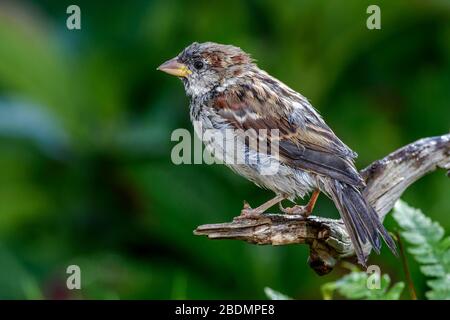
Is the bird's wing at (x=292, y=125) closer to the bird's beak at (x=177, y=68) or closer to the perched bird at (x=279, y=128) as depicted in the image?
the perched bird at (x=279, y=128)

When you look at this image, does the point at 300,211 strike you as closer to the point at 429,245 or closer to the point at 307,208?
the point at 307,208

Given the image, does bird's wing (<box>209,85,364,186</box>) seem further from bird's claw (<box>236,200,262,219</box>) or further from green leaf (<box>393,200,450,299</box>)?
green leaf (<box>393,200,450,299</box>)

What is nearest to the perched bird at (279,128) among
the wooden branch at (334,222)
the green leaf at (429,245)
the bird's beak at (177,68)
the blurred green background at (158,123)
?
the bird's beak at (177,68)

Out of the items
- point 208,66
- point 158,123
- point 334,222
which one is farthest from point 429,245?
point 158,123

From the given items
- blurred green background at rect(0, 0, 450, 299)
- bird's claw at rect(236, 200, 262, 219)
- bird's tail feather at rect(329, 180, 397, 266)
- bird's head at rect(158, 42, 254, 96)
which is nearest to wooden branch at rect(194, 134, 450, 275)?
bird's claw at rect(236, 200, 262, 219)
